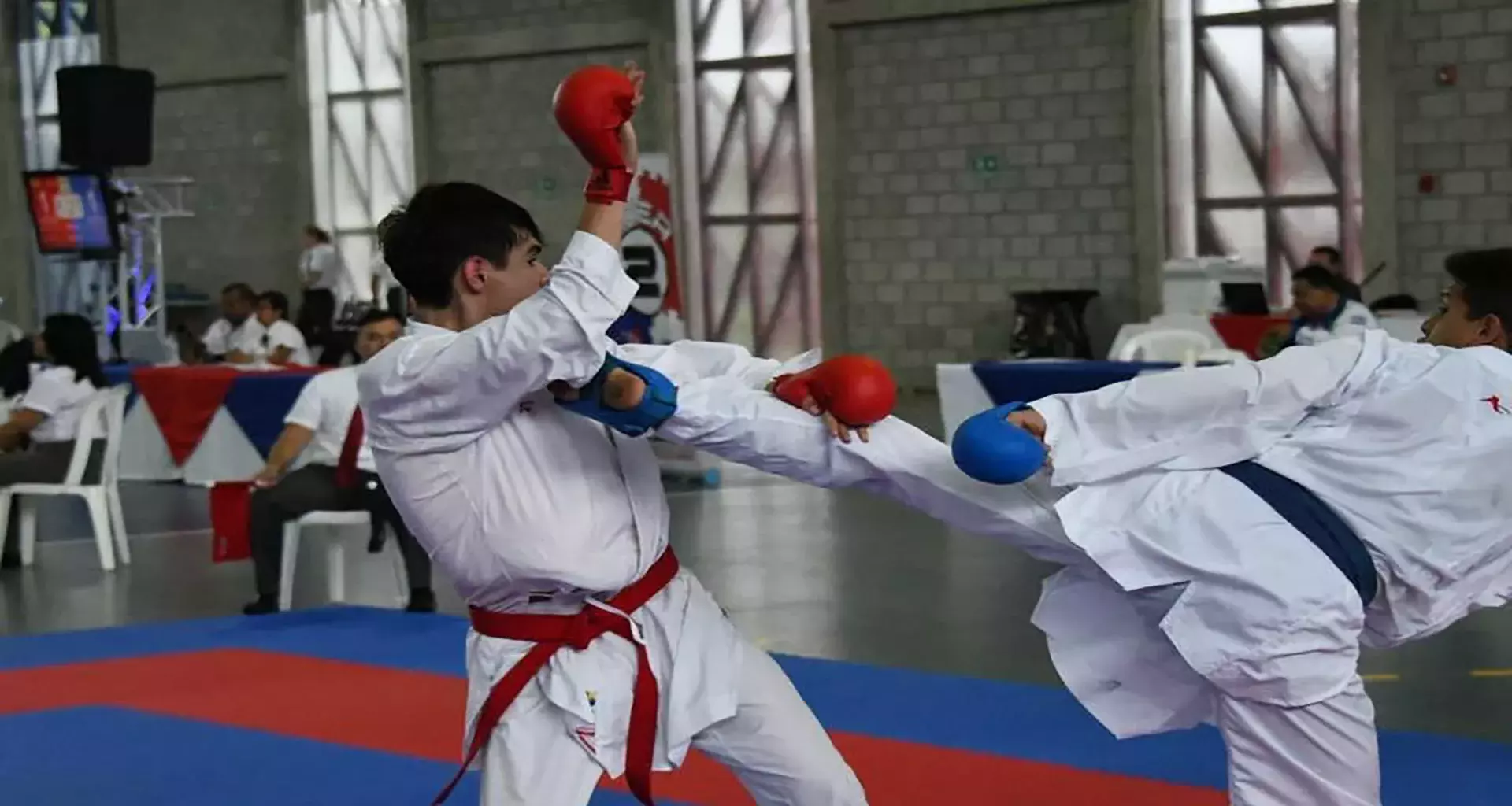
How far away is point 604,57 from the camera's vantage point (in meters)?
14.8

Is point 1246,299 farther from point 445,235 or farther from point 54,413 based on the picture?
point 445,235

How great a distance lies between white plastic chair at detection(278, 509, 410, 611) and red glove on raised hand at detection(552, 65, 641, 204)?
12.7 feet

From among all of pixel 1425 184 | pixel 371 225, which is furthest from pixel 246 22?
pixel 1425 184

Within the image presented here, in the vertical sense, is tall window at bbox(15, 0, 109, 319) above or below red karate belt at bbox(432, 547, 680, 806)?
above

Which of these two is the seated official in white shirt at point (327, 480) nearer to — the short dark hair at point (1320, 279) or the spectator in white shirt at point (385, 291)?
the short dark hair at point (1320, 279)

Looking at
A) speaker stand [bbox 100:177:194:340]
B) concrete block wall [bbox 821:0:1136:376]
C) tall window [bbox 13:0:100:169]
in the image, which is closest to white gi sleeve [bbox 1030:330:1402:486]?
concrete block wall [bbox 821:0:1136:376]

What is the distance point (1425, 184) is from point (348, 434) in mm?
7671

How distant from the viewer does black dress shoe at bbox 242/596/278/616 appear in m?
5.93

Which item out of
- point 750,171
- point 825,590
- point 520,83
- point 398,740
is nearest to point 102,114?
point 520,83

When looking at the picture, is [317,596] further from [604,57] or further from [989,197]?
[604,57]

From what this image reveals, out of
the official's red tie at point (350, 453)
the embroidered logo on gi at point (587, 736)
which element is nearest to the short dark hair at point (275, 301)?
the official's red tie at point (350, 453)

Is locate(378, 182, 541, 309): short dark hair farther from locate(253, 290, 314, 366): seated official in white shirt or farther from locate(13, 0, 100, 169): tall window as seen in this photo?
locate(13, 0, 100, 169): tall window

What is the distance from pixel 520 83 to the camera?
15.2 metres

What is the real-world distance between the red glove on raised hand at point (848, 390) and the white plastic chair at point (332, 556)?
146 inches
